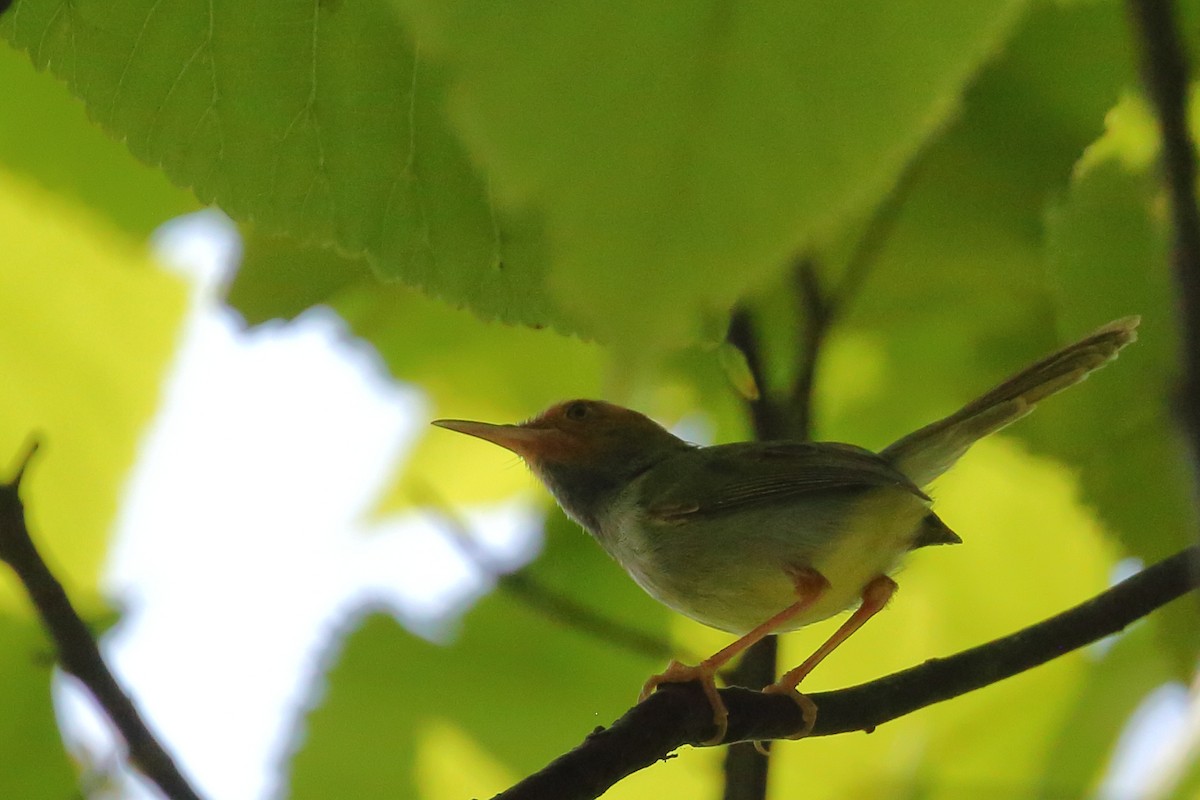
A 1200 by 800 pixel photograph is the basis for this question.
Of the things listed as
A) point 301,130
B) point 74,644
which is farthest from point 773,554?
point 301,130

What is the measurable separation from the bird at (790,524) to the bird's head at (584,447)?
0.55 ft

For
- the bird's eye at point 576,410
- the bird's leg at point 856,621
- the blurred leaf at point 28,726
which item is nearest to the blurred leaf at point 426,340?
the bird's eye at point 576,410

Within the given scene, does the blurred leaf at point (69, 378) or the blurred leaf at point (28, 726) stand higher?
the blurred leaf at point (69, 378)

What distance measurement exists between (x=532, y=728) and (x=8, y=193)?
1754 millimetres

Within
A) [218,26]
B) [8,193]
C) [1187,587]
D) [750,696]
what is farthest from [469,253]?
[8,193]

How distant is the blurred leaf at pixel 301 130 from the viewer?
1.20 m

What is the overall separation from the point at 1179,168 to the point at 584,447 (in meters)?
3.06

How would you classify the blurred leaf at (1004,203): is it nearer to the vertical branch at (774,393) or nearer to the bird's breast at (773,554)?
the vertical branch at (774,393)

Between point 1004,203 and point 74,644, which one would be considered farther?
point 1004,203

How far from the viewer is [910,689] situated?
1.88 m

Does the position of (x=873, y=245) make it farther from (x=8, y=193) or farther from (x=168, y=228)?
(x=8, y=193)

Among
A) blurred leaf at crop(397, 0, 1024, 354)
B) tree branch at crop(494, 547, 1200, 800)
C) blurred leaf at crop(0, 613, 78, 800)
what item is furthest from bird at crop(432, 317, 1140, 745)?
blurred leaf at crop(397, 0, 1024, 354)

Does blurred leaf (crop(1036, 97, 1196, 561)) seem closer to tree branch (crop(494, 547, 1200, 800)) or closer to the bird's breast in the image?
tree branch (crop(494, 547, 1200, 800))

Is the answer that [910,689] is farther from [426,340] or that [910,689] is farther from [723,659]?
[426,340]
